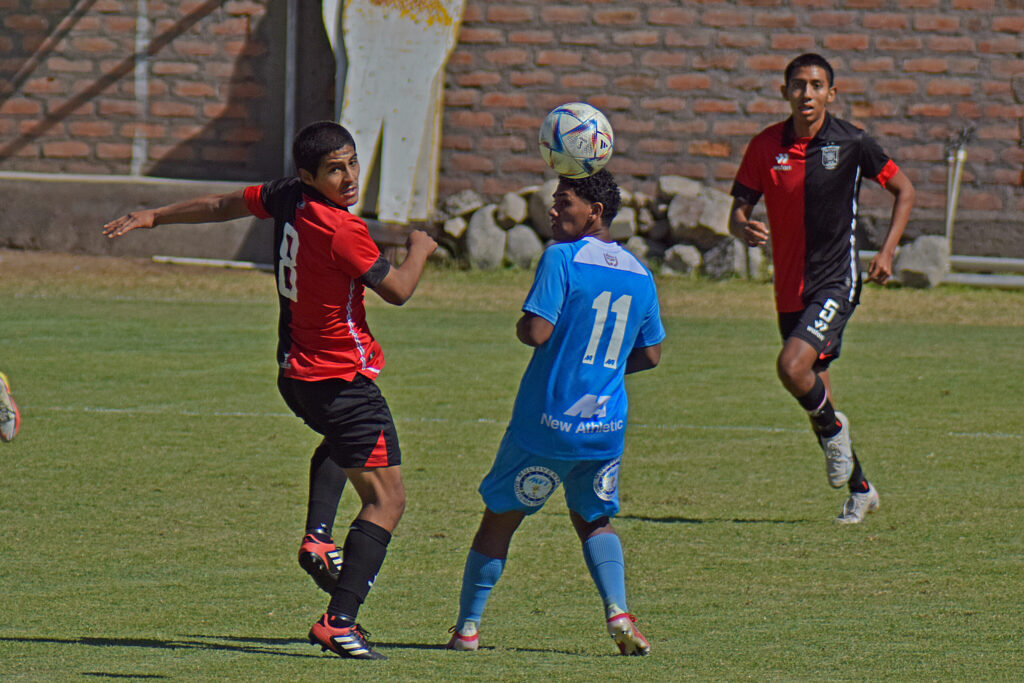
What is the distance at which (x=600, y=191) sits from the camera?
15.1ft

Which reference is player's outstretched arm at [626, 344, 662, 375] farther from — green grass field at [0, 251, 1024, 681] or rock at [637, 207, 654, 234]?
rock at [637, 207, 654, 234]

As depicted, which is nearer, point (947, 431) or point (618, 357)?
point (618, 357)

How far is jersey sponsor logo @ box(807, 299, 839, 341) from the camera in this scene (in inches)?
278

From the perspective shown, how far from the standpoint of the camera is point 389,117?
19062mm

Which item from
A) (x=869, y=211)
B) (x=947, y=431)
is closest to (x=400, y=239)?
(x=869, y=211)

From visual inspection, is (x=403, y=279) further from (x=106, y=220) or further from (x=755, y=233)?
(x=106, y=220)

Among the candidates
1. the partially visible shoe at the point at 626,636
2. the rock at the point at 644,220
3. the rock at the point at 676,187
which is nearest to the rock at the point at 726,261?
the rock at the point at 676,187

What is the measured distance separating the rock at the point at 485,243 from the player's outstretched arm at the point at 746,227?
11.6 meters

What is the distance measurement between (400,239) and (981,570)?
44.9ft

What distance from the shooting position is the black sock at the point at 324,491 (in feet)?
16.4

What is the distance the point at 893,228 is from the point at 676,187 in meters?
11.8

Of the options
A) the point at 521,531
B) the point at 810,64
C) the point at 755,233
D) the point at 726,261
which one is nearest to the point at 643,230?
the point at 726,261

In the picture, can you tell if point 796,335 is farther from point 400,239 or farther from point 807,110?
point 400,239

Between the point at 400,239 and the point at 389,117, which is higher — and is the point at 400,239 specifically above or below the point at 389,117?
below
